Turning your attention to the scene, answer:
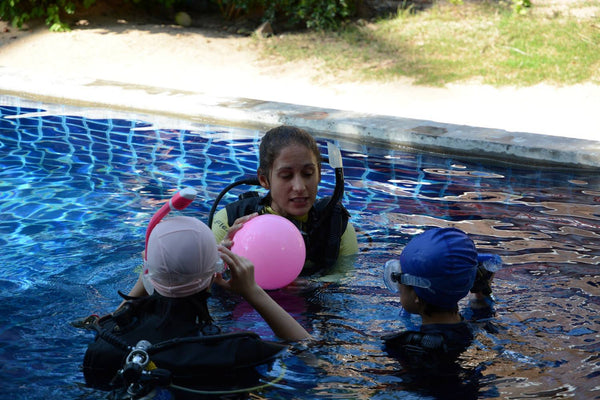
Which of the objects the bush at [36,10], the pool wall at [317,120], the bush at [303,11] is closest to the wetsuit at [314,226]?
the pool wall at [317,120]

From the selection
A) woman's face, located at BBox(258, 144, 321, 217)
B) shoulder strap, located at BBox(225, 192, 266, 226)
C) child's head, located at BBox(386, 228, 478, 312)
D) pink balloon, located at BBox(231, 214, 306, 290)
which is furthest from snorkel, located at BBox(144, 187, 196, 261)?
shoulder strap, located at BBox(225, 192, 266, 226)

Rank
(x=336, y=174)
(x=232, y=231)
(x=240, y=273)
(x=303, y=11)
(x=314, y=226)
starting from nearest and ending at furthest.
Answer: (x=240, y=273) < (x=232, y=231) < (x=336, y=174) < (x=314, y=226) < (x=303, y=11)

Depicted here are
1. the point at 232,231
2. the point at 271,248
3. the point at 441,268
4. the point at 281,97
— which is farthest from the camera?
the point at 281,97

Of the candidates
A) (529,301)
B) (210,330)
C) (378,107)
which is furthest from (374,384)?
(378,107)

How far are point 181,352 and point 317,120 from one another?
653 cm

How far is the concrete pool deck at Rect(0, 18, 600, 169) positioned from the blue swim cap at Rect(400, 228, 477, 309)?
4963mm

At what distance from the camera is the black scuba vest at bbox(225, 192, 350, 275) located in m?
4.53

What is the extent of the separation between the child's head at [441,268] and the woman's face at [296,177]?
0.96 m

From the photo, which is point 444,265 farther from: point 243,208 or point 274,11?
point 274,11

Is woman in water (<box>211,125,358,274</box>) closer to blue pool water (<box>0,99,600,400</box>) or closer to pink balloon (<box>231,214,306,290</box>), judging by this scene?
pink balloon (<box>231,214,306,290</box>)

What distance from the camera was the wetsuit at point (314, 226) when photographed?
453 centimetres

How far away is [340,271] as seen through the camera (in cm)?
475

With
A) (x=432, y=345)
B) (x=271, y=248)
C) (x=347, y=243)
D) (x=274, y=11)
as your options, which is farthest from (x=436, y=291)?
(x=274, y=11)

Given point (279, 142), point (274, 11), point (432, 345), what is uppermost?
point (274, 11)
